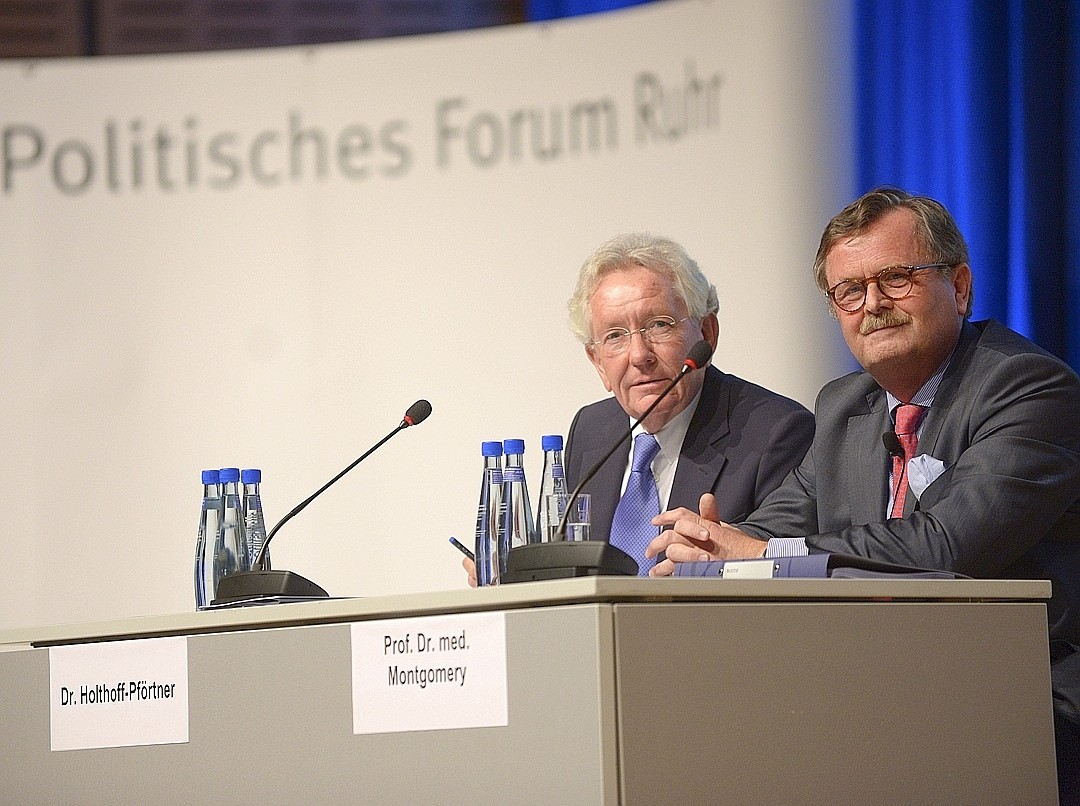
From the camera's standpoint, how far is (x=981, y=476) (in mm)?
2209

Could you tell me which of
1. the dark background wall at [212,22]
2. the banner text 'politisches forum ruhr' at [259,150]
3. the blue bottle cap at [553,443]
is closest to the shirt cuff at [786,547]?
the blue bottle cap at [553,443]

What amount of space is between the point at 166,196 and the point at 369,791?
9.99 ft

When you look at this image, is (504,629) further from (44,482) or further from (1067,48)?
(44,482)

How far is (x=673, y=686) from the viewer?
1.46 metres

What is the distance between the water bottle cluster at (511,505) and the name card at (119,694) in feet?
2.04

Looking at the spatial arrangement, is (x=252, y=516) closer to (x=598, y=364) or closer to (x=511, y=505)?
(x=511, y=505)

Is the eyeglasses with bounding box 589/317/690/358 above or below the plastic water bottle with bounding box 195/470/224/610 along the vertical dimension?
above

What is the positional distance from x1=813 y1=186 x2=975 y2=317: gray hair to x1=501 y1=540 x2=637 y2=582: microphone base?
109cm

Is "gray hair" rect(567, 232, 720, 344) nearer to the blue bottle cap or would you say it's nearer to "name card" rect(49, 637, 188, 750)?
the blue bottle cap

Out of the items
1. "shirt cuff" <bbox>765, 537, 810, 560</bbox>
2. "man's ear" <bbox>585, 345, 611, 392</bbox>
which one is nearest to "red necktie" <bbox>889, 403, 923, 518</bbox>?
"shirt cuff" <bbox>765, 537, 810, 560</bbox>

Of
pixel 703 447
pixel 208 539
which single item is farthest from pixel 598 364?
pixel 208 539

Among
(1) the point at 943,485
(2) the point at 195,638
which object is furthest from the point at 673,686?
(1) the point at 943,485

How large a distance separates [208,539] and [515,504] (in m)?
Result: 0.58

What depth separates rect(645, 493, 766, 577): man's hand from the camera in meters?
2.13
